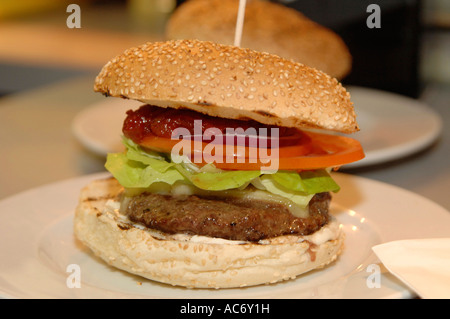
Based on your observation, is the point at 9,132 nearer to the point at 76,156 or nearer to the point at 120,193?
the point at 76,156

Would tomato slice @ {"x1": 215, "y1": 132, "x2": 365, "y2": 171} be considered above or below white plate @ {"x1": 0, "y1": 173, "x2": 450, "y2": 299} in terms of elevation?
above

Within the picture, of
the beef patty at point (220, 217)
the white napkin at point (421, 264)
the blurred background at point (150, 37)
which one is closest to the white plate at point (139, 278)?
the white napkin at point (421, 264)

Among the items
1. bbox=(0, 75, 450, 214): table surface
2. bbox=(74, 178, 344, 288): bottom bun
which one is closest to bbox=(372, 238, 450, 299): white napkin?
bbox=(74, 178, 344, 288): bottom bun

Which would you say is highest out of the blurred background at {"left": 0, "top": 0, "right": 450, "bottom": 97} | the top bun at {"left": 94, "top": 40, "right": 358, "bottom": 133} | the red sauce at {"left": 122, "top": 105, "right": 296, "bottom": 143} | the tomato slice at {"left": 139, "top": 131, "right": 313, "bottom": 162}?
the top bun at {"left": 94, "top": 40, "right": 358, "bottom": 133}

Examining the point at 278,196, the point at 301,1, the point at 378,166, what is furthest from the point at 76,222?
the point at 301,1

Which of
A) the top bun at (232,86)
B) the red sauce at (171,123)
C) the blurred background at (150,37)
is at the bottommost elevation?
the blurred background at (150,37)

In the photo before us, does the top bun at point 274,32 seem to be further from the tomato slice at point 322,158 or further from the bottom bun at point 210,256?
the bottom bun at point 210,256

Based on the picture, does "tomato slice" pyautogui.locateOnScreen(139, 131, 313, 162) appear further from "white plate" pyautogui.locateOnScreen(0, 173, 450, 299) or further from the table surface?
the table surface
